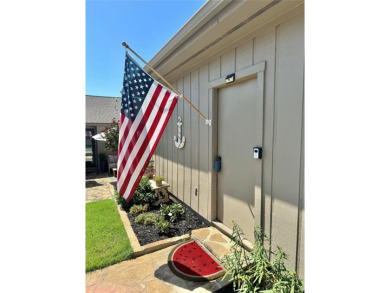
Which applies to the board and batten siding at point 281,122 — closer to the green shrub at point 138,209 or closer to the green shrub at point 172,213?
the green shrub at point 172,213

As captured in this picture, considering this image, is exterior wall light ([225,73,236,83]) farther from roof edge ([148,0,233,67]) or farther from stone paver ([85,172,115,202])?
stone paver ([85,172,115,202])

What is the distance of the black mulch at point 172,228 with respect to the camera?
11.0 feet

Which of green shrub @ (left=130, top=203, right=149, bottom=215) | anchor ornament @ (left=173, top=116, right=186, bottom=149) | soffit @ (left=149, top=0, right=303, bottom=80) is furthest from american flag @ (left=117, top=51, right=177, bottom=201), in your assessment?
anchor ornament @ (left=173, top=116, right=186, bottom=149)

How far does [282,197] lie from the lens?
7.84ft

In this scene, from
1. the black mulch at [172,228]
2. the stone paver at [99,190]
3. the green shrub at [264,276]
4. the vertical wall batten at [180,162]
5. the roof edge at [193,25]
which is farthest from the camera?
the stone paver at [99,190]

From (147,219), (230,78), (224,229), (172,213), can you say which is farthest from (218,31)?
(147,219)

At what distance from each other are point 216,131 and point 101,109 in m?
13.5

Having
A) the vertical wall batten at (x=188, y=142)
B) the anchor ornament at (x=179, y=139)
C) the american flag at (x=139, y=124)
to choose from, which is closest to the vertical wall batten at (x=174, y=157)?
the anchor ornament at (x=179, y=139)

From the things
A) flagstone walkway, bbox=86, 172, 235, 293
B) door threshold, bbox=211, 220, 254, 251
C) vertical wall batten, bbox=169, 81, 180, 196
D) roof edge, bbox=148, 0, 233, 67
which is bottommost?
flagstone walkway, bbox=86, 172, 235, 293

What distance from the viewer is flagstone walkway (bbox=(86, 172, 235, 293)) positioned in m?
2.24

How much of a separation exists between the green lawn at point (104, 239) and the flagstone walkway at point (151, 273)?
0.31 feet

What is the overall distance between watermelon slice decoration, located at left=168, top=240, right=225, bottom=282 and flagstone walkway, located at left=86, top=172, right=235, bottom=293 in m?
0.08
